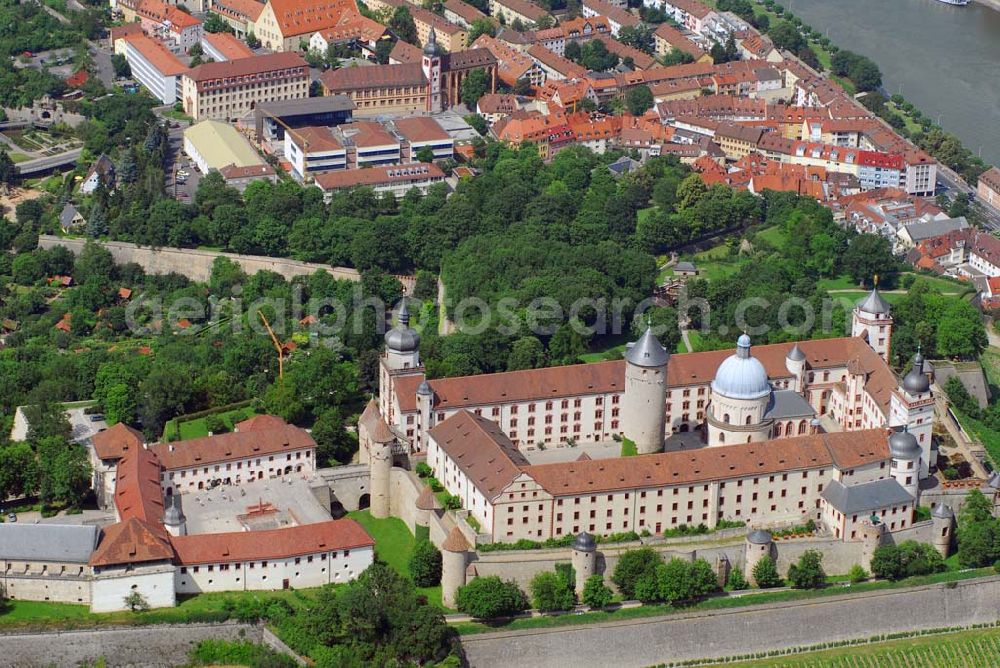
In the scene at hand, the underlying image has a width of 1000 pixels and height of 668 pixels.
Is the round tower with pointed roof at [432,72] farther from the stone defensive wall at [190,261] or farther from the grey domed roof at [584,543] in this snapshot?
the grey domed roof at [584,543]

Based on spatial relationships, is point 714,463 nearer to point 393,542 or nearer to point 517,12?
point 393,542

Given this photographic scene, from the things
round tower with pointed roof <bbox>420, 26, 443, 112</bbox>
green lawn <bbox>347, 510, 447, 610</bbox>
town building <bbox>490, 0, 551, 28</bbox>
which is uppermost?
town building <bbox>490, 0, 551, 28</bbox>

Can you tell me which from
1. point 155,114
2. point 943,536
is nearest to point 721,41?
point 155,114

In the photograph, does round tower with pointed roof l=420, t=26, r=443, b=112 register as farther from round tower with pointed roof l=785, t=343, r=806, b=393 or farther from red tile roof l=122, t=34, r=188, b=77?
round tower with pointed roof l=785, t=343, r=806, b=393

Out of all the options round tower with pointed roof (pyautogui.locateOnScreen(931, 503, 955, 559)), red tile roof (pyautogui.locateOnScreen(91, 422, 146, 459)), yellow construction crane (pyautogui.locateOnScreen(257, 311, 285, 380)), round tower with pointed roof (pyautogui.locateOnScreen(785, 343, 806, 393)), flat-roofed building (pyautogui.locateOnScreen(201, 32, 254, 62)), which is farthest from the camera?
flat-roofed building (pyautogui.locateOnScreen(201, 32, 254, 62))

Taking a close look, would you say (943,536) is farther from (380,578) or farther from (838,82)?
(838,82)

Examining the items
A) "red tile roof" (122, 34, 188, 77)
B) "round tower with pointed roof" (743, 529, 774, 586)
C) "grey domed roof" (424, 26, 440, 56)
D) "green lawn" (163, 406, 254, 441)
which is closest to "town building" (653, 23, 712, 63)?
"grey domed roof" (424, 26, 440, 56)

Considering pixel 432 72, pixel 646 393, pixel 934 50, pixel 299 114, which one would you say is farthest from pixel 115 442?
pixel 934 50
